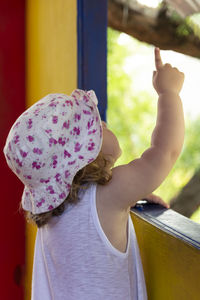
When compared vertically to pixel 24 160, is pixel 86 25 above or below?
above

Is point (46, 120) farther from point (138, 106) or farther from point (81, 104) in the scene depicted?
point (138, 106)

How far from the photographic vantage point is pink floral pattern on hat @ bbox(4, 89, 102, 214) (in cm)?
88

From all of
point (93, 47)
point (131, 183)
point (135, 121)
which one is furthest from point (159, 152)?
point (135, 121)

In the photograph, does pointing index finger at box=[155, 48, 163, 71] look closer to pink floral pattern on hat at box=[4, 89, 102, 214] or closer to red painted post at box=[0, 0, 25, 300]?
pink floral pattern on hat at box=[4, 89, 102, 214]

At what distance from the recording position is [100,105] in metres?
1.40

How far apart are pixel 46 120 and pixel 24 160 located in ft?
0.29

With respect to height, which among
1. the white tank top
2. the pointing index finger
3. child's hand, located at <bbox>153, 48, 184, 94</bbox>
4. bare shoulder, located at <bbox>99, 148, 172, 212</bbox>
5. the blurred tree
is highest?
the blurred tree

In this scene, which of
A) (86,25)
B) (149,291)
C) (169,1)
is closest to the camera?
(149,291)

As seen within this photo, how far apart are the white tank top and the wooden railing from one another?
0.05 metres

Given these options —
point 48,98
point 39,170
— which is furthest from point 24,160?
point 48,98

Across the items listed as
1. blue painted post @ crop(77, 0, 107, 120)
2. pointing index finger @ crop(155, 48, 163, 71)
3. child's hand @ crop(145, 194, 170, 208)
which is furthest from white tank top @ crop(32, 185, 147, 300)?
blue painted post @ crop(77, 0, 107, 120)

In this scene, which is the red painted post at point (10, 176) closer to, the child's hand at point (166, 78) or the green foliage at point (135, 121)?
the child's hand at point (166, 78)

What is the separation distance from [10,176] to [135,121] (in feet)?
8.40

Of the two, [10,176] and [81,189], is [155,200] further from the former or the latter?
[10,176]
